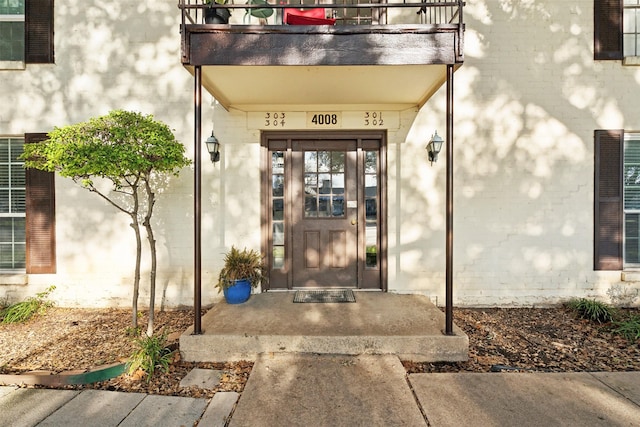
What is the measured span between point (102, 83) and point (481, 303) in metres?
6.01

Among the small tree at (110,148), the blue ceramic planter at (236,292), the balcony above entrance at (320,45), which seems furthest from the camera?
the blue ceramic planter at (236,292)

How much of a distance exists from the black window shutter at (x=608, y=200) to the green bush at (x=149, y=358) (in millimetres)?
5418

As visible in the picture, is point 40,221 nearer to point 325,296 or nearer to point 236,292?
point 236,292

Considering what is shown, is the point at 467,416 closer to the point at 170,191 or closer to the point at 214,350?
the point at 214,350

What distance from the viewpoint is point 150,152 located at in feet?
10.5

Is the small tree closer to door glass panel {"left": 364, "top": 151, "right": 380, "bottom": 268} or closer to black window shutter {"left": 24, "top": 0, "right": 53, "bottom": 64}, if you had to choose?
black window shutter {"left": 24, "top": 0, "right": 53, "bottom": 64}

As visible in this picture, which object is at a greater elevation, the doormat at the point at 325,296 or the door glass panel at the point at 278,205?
the door glass panel at the point at 278,205

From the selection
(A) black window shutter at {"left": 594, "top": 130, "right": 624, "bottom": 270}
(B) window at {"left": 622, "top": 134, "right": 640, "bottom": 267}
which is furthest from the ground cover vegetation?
(B) window at {"left": 622, "top": 134, "right": 640, "bottom": 267}

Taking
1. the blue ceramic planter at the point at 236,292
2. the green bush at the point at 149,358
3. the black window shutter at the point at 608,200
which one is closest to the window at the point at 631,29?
the black window shutter at the point at 608,200

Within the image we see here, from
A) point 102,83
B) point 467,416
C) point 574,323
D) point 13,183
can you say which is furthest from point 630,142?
point 13,183

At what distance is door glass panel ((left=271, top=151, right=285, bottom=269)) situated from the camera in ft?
15.1

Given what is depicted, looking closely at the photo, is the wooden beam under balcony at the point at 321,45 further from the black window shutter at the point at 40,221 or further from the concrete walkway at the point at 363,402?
the black window shutter at the point at 40,221

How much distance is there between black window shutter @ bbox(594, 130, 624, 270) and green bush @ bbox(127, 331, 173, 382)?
5.42 m

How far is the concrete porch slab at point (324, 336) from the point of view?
305cm
